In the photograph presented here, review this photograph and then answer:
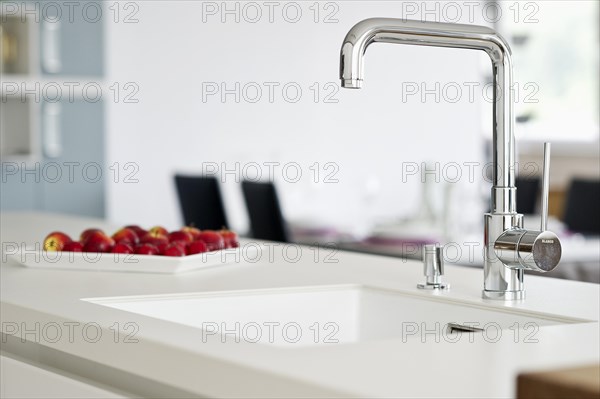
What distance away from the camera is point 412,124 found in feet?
19.8

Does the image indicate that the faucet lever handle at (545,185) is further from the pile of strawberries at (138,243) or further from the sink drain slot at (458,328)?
the pile of strawberries at (138,243)

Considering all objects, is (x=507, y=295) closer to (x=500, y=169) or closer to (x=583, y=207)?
(x=500, y=169)

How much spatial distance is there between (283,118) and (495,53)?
4.07 metres

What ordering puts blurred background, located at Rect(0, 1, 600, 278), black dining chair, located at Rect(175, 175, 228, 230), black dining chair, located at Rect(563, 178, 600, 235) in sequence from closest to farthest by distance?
black dining chair, located at Rect(175, 175, 228, 230) → blurred background, located at Rect(0, 1, 600, 278) → black dining chair, located at Rect(563, 178, 600, 235)

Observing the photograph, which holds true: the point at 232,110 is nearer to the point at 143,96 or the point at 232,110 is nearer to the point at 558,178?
the point at 143,96

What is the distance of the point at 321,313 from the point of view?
63.0 inches

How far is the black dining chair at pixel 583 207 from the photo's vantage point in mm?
4711

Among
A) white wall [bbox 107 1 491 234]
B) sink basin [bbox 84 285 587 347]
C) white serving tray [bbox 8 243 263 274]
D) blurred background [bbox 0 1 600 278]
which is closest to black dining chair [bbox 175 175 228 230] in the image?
blurred background [bbox 0 1 600 278]

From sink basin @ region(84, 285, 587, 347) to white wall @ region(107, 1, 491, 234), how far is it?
2675 mm

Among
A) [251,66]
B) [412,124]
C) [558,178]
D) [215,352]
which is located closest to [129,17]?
[251,66]

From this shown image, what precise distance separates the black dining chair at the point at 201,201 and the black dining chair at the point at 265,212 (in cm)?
23

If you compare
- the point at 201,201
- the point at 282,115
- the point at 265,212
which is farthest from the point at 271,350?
the point at 282,115

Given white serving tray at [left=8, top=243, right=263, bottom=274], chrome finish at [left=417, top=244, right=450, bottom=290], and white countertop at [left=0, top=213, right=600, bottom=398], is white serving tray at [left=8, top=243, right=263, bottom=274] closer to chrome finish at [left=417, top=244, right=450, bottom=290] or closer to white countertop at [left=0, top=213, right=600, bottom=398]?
white countertop at [left=0, top=213, right=600, bottom=398]

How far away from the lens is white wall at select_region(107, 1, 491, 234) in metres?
4.96
